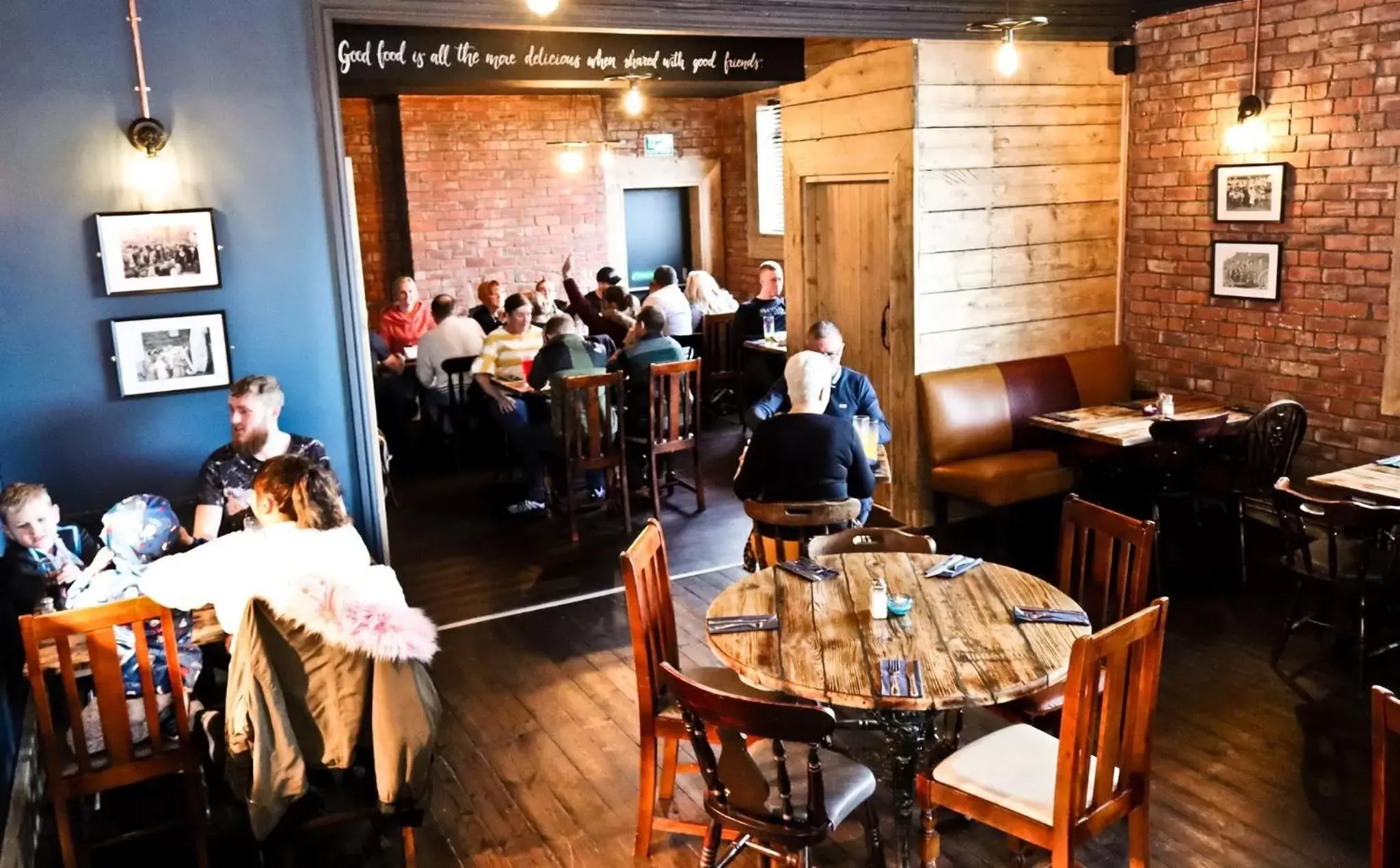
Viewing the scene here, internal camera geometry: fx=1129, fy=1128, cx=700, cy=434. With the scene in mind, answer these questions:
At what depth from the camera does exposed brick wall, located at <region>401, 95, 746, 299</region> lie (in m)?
9.61

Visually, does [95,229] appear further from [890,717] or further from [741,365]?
[741,365]

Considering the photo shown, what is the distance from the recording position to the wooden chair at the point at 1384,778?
2.01m

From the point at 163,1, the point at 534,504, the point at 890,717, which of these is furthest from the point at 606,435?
the point at 890,717

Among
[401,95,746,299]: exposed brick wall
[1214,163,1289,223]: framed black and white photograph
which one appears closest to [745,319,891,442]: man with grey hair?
[1214,163,1289,223]: framed black and white photograph

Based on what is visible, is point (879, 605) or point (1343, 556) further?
point (1343, 556)

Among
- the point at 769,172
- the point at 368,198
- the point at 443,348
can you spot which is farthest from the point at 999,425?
the point at 368,198

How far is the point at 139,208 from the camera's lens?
160 inches

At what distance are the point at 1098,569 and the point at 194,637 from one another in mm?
2603

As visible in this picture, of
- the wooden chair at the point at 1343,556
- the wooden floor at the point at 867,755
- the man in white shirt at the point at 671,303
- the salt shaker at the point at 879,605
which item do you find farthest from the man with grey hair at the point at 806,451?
the man in white shirt at the point at 671,303

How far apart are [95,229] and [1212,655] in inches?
175

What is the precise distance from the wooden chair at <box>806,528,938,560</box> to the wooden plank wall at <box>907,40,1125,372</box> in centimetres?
237

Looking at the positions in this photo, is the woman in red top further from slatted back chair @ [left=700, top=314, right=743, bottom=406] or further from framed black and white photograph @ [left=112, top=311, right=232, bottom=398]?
framed black and white photograph @ [left=112, top=311, right=232, bottom=398]

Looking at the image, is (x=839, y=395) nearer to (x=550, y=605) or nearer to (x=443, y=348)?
(x=550, y=605)

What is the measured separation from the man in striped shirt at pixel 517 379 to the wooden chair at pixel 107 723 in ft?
12.1
